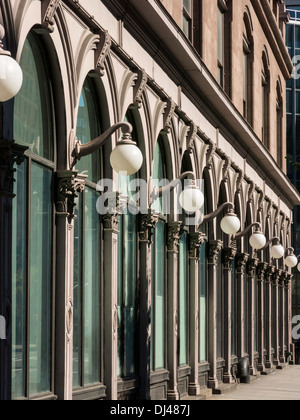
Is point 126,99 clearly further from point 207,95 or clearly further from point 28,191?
point 207,95

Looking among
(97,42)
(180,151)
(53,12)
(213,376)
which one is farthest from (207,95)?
(53,12)

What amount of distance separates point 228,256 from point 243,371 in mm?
4159

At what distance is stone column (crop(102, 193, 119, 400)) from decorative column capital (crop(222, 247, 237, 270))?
14774mm

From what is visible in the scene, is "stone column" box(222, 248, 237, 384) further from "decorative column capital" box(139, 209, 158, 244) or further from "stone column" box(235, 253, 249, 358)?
"decorative column capital" box(139, 209, 158, 244)

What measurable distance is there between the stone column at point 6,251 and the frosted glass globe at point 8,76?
122 inches

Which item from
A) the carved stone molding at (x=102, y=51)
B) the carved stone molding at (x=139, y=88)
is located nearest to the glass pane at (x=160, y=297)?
the carved stone molding at (x=139, y=88)

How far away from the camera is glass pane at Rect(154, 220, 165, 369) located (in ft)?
77.8

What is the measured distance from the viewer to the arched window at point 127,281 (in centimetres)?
2045

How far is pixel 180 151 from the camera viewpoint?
2603 centimetres

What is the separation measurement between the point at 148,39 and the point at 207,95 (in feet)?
23.8

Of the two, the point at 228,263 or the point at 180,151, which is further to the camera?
the point at 228,263

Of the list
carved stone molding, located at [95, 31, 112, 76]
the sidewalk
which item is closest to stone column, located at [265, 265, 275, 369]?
the sidewalk

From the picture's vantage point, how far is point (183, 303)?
87.8 ft

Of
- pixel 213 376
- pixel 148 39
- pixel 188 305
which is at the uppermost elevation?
pixel 148 39
